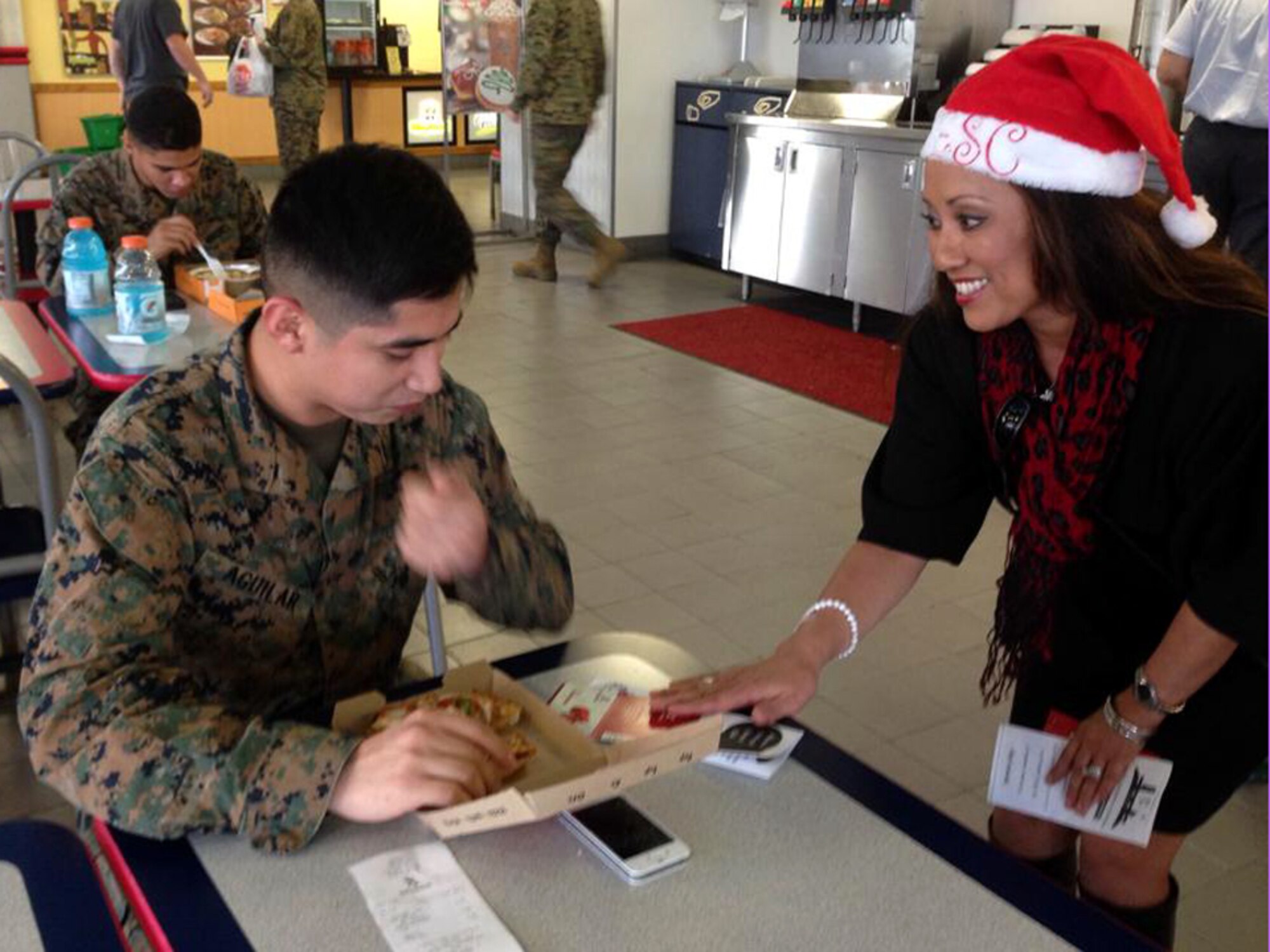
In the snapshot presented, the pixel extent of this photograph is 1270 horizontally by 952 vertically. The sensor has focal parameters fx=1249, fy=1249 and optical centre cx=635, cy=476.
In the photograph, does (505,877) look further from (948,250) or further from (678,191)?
(678,191)

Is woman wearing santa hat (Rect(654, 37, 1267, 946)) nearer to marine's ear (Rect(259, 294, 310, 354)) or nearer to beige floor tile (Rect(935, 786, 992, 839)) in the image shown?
marine's ear (Rect(259, 294, 310, 354))

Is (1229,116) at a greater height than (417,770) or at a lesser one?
greater

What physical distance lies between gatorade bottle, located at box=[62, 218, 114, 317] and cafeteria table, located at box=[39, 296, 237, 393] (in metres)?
0.04

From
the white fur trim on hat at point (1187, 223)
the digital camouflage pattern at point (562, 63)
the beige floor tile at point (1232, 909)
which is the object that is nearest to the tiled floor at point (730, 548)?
the beige floor tile at point (1232, 909)

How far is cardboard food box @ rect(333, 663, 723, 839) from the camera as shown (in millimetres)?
1015

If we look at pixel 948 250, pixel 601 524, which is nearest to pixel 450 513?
pixel 948 250

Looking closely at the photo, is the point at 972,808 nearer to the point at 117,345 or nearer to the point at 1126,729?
the point at 1126,729

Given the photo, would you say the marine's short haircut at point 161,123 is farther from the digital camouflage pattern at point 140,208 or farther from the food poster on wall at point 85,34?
the food poster on wall at point 85,34

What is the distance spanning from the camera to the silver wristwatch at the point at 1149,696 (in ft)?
4.69

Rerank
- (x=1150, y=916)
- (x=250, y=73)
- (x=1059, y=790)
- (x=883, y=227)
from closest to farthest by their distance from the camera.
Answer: (x=1059, y=790) < (x=1150, y=916) < (x=883, y=227) < (x=250, y=73)

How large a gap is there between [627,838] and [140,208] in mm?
2642

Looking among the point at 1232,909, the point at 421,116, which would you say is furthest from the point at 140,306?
the point at 421,116

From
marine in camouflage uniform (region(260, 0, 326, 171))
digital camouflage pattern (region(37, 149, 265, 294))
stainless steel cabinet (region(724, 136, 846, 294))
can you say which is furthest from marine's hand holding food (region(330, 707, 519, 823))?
marine in camouflage uniform (region(260, 0, 326, 171))

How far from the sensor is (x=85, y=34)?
10.0m
